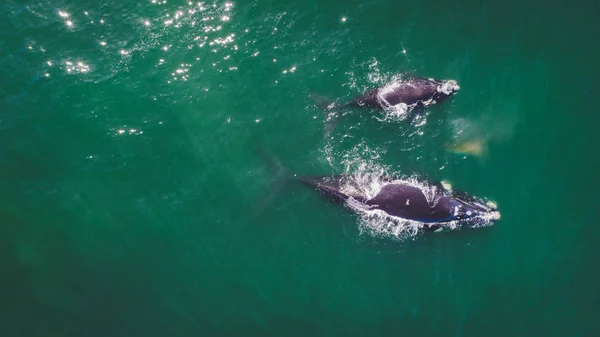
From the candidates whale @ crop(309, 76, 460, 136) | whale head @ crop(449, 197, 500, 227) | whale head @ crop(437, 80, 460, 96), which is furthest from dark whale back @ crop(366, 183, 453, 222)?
whale head @ crop(437, 80, 460, 96)

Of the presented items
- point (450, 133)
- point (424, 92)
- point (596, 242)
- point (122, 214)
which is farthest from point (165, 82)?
point (596, 242)

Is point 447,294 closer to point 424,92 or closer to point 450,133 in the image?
point 450,133

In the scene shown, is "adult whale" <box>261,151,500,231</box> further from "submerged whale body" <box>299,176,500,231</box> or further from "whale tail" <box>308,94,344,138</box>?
"whale tail" <box>308,94,344,138</box>

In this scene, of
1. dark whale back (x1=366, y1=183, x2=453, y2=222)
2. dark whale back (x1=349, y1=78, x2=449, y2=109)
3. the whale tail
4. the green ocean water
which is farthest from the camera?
the whale tail

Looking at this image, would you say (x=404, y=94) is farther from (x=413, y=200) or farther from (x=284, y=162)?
(x=284, y=162)

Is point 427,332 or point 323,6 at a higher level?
point 323,6

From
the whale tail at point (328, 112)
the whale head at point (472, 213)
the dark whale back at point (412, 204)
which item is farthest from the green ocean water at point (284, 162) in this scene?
the dark whale back at point (412, 204)
